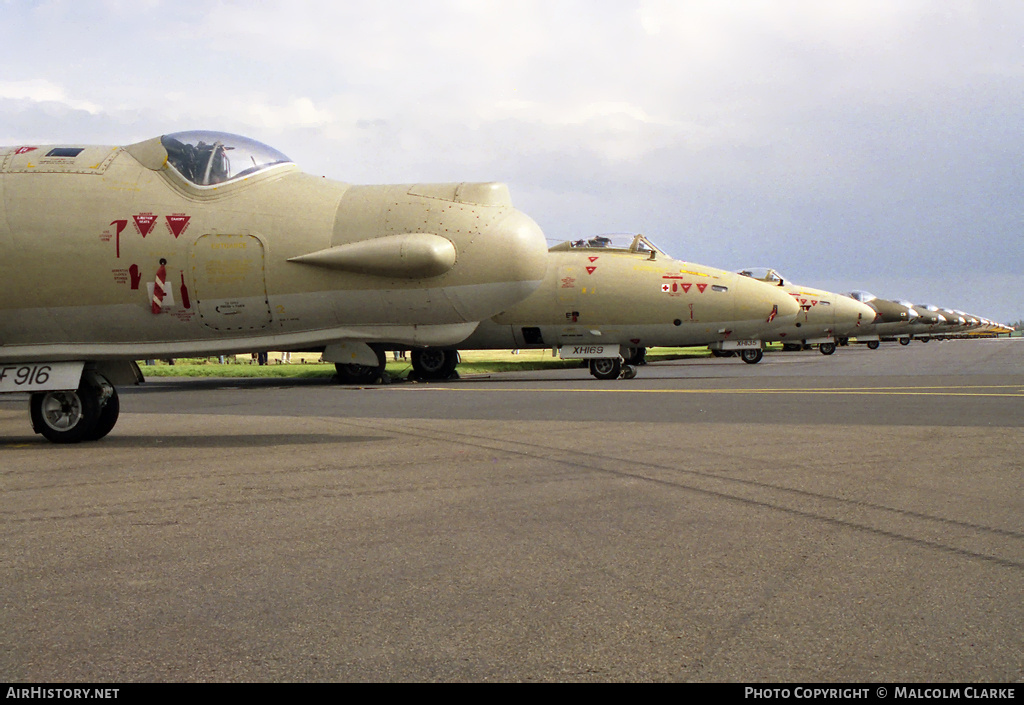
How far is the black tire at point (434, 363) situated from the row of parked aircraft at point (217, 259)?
558 inches

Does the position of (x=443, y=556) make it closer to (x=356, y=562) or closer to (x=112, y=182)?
(x=356, y=562)

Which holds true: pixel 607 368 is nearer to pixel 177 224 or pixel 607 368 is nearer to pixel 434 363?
pixel 434 363

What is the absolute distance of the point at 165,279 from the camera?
8.58 meters

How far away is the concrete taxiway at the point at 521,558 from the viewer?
286 cm

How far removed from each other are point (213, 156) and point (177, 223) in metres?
0.84

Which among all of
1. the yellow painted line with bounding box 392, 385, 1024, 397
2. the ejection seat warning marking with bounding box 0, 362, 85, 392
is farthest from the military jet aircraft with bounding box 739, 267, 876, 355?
the ejection seat warning marking with bounding box 0, 362, 85, 392

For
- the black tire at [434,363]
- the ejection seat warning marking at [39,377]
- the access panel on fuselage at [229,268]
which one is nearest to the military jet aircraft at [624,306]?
the black tire at [434,363]

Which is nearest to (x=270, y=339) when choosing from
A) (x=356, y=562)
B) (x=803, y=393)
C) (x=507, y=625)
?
(x=356, y=562)

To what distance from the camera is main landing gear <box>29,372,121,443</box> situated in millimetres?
9266

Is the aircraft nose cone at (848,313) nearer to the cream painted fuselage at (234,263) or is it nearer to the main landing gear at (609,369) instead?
the main landing gear at (609,369)

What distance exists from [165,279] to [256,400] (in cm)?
761

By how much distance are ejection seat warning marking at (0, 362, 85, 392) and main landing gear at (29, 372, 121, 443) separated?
0.50 metres

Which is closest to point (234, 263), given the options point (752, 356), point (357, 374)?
point (357, 374)

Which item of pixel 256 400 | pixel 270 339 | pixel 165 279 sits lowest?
pixel 256 400
